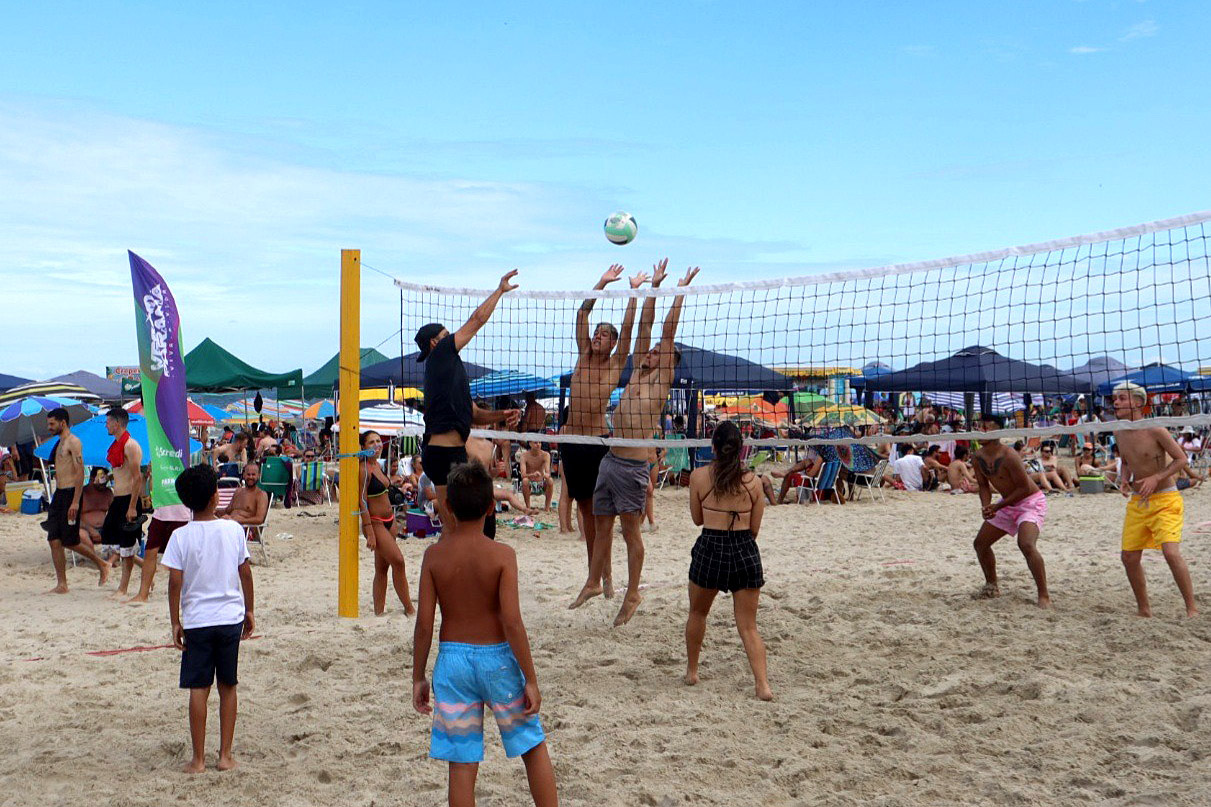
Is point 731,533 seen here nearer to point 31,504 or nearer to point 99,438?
point 99,438

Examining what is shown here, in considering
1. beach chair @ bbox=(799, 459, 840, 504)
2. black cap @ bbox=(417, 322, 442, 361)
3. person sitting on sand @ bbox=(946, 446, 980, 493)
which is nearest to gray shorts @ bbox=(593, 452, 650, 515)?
black cap @ bbox=(417, 322, 442, 361)

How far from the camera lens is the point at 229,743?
158 inches

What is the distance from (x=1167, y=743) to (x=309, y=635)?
14.7 feet

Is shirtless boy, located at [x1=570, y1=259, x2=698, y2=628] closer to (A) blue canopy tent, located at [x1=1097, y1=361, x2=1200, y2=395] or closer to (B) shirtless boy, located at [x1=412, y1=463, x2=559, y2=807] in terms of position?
(A) blue canopy tent, located at [x1=1097, y1=361, x2=1200, y2=395]

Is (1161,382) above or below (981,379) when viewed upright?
below

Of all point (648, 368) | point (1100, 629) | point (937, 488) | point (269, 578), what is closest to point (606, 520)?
point (648, 368)

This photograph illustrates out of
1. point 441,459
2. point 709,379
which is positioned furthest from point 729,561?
point 709,379

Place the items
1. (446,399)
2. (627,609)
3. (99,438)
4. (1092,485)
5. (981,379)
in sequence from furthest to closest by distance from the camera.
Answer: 1. (1092,485)
2. (981,379)
3. (99,438)
4. (627,609)
5. (446,399)

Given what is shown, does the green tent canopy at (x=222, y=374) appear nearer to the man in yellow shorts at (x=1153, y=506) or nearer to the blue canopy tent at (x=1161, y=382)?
the blue canopy tent at (x=1161, y=382)

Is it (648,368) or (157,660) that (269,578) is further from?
(648,368)

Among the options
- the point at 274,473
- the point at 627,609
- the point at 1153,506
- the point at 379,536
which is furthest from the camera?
the point at 274,473

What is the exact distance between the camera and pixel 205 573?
3.89m

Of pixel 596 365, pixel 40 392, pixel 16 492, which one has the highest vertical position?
pixel 40 392

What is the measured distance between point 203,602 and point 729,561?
2.30 m
